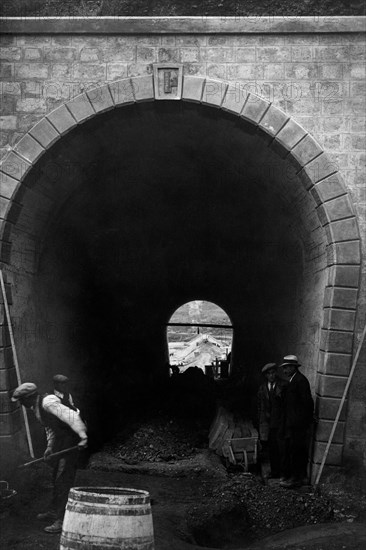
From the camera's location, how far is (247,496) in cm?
965

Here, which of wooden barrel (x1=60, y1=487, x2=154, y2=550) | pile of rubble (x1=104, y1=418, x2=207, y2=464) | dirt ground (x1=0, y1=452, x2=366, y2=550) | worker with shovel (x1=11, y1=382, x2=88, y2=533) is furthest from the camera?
pile of rubble (x1=104, y1=418, x2=207, y2=464)

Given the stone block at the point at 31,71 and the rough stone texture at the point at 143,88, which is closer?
the rough stone texture at the point at 143,88

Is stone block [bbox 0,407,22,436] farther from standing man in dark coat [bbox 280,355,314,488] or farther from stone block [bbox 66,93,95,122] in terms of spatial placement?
stone block [bbox 66,93,95,122]

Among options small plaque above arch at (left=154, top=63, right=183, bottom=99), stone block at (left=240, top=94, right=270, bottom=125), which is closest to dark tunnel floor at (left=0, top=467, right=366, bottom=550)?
stone block at (left=240, top=94, right=270, bottom=125)

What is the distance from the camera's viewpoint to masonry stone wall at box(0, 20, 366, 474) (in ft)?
34.2

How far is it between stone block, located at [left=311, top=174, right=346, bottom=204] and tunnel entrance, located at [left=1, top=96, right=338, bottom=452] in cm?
31

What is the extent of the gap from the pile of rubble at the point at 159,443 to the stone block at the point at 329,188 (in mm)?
4614

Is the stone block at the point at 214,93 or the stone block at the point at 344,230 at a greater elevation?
the stone block at the point at 214,93

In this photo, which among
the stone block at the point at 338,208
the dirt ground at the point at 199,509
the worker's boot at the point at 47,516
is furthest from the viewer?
the stone block at the point at 338,208

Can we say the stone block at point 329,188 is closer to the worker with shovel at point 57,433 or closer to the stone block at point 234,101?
the stone block at point 234,101

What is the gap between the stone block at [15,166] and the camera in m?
10.5

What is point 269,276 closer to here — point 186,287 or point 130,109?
point 186,287

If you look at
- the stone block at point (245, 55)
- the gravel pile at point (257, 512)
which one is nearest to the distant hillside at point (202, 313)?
the stone block at point (245, 55)

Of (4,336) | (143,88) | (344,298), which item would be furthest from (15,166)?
(344,298)
